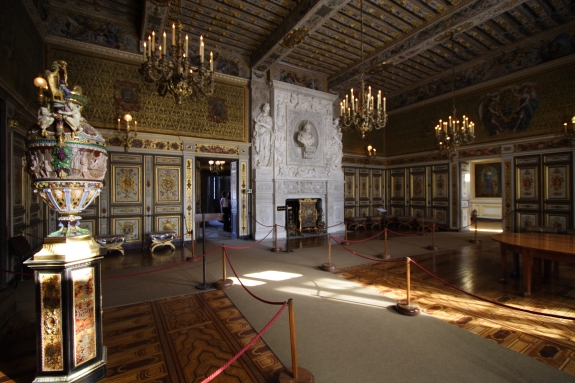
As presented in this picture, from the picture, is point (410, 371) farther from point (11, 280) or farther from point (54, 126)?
point (11, 280)

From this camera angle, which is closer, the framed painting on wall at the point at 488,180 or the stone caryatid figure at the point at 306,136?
the stone caryatid figure at the point at 306,136

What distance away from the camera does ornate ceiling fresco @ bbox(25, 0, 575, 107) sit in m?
6.99

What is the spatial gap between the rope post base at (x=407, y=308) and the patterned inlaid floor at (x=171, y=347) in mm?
1940

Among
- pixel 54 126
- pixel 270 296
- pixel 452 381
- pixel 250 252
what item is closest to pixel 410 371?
pixel 452 381

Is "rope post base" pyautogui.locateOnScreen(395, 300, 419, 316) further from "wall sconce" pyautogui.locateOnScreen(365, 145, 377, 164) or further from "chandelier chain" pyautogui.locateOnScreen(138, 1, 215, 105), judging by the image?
"wall sconce" pyautogui.locateOnScreen(365, 145, 377, 164)

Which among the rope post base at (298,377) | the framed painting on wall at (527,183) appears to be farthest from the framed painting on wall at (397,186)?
the rope post base at (298,377)

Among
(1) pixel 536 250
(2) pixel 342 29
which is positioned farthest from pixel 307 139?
(1) pixel 536 250

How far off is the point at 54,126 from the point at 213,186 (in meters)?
15.0

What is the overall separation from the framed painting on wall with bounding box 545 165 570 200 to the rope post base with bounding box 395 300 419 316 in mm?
8918

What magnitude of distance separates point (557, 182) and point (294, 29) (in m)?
9.83

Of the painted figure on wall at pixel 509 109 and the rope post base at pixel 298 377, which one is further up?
the painted figure on wall at pixel 509 109

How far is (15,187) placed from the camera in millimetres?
4867

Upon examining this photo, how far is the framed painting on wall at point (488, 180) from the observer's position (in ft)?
45.9

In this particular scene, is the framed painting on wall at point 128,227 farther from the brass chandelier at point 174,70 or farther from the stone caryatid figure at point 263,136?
the brass chandelier at point 174,70
